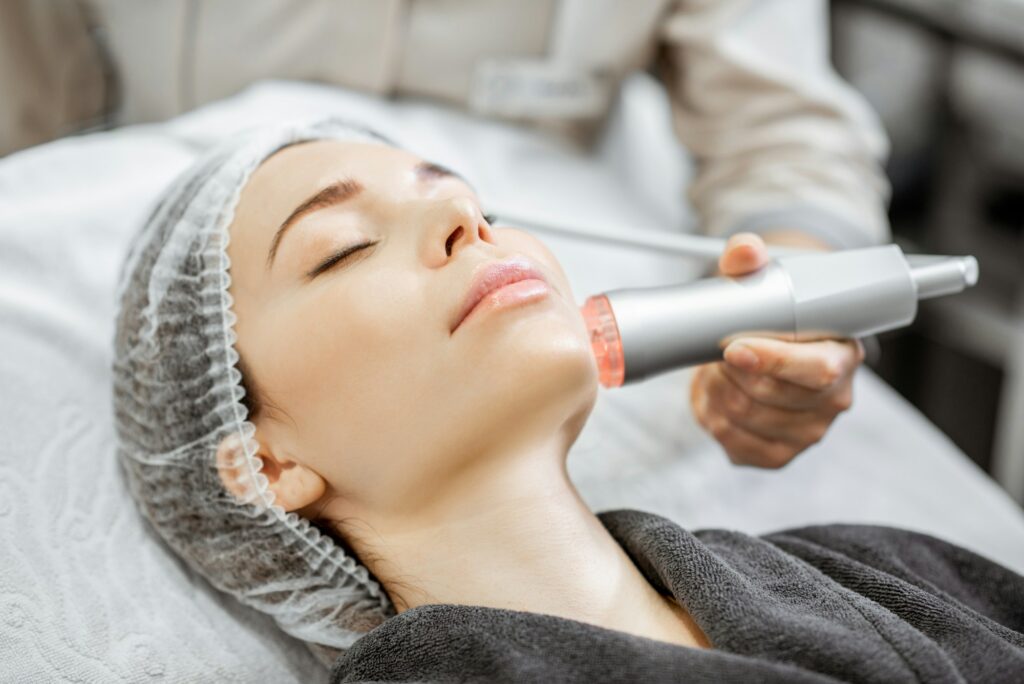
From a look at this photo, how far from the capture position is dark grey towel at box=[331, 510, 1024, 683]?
27.4 inches

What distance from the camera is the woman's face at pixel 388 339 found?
0.77 meters

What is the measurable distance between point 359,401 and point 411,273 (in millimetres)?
117

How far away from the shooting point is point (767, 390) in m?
0.99

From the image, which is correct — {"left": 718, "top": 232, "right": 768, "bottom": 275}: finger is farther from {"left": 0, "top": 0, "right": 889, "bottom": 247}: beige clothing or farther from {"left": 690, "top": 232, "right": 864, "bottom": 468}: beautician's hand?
{"left": 0, "top": 0, "right": 889, "bottom": 247}: beige clothing

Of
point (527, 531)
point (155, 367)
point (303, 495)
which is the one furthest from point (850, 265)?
point (155, 367)

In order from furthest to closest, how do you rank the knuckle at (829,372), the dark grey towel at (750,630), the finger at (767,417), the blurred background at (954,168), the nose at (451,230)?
the blurred background at (954,168) < the finger at (767,417) < the knuckle at (829,372) < the nose at (451,230) < the dark grey towel at (750,630)

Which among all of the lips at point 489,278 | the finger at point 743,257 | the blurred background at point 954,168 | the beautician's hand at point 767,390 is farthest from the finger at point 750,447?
the blurred background at point 954,168

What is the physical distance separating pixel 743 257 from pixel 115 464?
0.68m

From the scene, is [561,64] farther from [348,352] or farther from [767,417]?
[348,352]

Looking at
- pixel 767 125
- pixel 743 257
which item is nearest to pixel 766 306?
pixel 743 257

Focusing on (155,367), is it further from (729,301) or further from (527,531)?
(729,301)

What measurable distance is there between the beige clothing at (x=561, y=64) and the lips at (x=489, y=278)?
22.8 inches

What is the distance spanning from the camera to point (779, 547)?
0.94m

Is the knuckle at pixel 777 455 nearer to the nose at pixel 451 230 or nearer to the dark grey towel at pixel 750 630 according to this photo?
the dark grey towel at pixel 750 630
